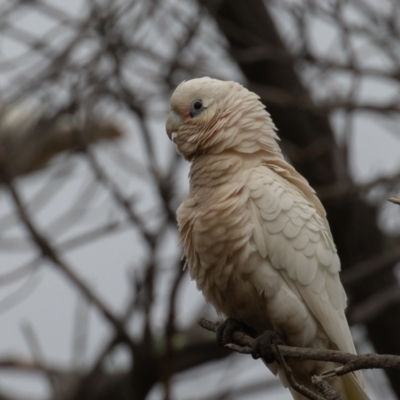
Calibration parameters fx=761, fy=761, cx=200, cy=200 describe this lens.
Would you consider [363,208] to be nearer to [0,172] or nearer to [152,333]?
[152,333]

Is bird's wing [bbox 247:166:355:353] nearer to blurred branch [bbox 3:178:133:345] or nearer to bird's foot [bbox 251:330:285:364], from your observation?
bird's foot [bbox 251:330:285:364]

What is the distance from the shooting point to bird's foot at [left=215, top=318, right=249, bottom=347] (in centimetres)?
310

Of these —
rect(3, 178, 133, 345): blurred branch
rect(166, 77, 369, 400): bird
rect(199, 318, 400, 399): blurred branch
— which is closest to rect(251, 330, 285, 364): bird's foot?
rect(166, 77, 369, 400): bird

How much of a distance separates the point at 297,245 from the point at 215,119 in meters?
0.65

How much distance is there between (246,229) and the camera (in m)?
3.07

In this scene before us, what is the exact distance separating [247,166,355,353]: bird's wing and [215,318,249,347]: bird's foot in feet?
0.99

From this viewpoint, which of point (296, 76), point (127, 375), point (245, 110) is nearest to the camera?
point (245, 110)

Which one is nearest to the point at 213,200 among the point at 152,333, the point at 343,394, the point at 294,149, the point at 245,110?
the point at 245,110

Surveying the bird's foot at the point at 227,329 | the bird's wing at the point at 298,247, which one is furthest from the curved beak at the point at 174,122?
the bird's foot at the point at 227,329

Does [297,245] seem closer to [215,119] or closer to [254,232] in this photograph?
[254,232]

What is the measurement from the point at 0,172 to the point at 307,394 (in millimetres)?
3335

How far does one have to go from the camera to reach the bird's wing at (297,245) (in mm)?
3072

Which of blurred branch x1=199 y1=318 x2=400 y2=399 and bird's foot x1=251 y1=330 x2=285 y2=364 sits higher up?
blurred branch x1=199 y1=318 x2=400 y2=399

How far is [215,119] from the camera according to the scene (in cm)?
328
